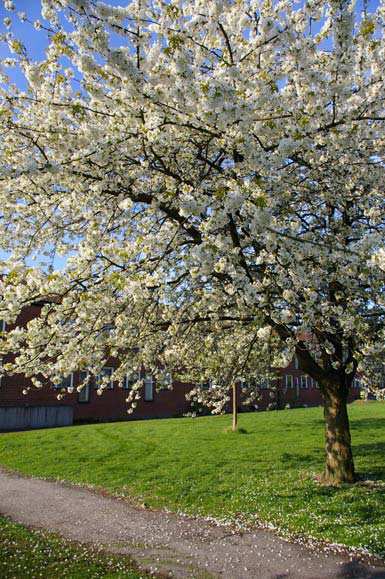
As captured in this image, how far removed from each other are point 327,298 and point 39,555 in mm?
7266

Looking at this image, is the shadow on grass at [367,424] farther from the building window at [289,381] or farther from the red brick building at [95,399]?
the building window at [289,381]

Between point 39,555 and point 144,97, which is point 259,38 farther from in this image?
point 39,555

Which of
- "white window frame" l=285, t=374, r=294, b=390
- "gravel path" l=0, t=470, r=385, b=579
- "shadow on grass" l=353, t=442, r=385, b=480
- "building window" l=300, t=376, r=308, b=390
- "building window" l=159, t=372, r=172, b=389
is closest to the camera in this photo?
"gravel path" l=0, t=470, r=385, b=579

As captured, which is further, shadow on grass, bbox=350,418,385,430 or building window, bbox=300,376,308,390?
building window, bbox=300,376,308,390

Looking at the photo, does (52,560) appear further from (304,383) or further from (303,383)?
(304,383)

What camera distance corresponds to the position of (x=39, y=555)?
812 centimetres

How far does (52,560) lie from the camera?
794cm

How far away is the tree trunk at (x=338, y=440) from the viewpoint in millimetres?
12188

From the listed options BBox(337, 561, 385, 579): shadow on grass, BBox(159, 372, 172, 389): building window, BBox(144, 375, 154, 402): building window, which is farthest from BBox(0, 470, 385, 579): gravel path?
BBox(144, 375, 154, 402): building window

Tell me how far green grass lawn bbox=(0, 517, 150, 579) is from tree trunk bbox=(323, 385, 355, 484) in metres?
6.27

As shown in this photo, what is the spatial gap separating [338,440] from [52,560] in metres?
7.41

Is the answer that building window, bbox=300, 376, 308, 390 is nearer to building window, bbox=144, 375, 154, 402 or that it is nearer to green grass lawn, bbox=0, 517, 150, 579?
building window, bbox=144, 375, 154, 402

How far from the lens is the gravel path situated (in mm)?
7637

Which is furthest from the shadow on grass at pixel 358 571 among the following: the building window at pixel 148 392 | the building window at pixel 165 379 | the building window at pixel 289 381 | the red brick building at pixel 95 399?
the building window at pixel 289 381
